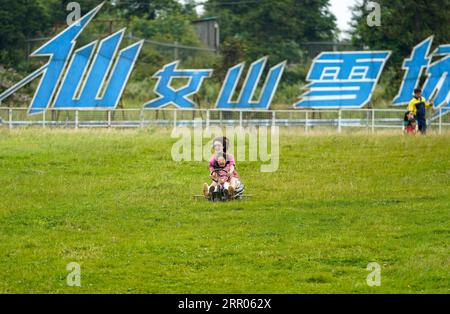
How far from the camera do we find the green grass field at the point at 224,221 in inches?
591

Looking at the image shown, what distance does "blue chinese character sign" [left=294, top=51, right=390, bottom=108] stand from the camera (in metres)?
46.0

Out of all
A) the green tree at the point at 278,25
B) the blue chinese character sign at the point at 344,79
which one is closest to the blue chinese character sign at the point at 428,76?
the blue chinese character sign at the point at 344,79

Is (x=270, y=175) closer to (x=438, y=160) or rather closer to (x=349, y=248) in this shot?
(x=438, y=160)

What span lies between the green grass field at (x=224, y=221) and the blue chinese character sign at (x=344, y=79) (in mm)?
14441

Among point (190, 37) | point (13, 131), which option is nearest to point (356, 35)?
point (190, 37)

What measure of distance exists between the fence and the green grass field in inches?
363

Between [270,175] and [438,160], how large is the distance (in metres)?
4.90

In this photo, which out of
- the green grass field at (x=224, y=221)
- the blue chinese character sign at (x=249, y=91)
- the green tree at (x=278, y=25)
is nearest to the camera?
the green grass field at (x=224, y=221)

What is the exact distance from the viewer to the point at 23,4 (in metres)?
59.7

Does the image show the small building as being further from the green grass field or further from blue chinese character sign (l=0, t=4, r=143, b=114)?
the green grass field

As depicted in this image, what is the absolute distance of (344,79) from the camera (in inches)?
1822

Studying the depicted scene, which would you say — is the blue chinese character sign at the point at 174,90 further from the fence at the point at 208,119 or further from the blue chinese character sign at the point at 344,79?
the blue chinese character sign at the point at 344,79

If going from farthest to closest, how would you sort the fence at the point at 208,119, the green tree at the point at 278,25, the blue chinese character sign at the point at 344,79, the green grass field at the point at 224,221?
the green tree at the point at 278,25 → the blue chinese character sign at the point at 344,79 → the fence at the point at 208,119 → the green grass field at the point at 224,221

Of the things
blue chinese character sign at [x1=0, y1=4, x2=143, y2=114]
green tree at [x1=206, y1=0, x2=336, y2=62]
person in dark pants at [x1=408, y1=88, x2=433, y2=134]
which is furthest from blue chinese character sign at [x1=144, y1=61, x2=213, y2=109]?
green tree at [x1=206, y1=0, x2=336, y2=62]
